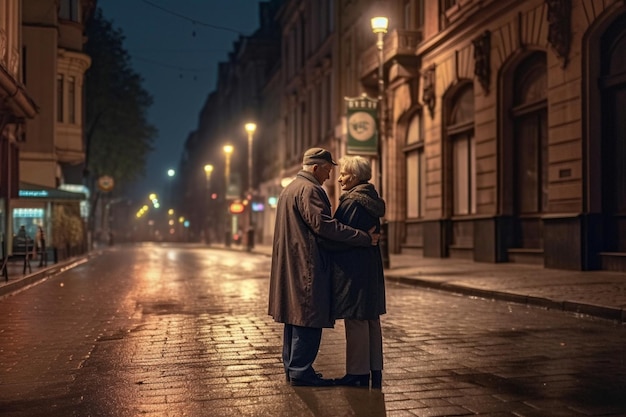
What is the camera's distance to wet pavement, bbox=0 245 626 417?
5090 mm

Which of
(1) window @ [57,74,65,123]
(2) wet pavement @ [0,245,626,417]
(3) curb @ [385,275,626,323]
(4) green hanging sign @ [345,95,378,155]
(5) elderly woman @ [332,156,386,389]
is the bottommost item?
(2) wet pavement @ [0,245,626,417]

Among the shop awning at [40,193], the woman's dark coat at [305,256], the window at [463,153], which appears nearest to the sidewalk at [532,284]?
the window at [463,153]

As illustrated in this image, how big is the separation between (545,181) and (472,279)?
559 cm

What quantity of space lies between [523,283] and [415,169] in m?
14.7

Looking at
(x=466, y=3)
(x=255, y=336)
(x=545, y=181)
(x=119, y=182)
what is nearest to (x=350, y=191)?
(x=255, y=336)

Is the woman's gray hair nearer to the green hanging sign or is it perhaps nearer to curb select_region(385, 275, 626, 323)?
curb select_region(385, 275, 626, 323)

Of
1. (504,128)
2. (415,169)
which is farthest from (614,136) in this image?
(415,169)

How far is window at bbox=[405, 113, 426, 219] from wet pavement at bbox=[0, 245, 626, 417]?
47.3ft

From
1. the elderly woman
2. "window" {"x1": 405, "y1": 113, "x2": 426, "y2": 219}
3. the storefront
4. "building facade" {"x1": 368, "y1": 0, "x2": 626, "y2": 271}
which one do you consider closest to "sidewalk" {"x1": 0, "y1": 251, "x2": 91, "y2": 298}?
the storefront

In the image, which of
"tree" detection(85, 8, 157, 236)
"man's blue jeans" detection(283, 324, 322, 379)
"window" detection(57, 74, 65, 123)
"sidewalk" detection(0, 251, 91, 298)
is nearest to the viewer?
"man's blue jeans" detection(283, 324, 322, 379)

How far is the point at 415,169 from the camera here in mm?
28453

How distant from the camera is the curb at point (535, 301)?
32.2 feet

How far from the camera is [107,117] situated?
4528cm

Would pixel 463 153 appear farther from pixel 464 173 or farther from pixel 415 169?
pixel 415 169
